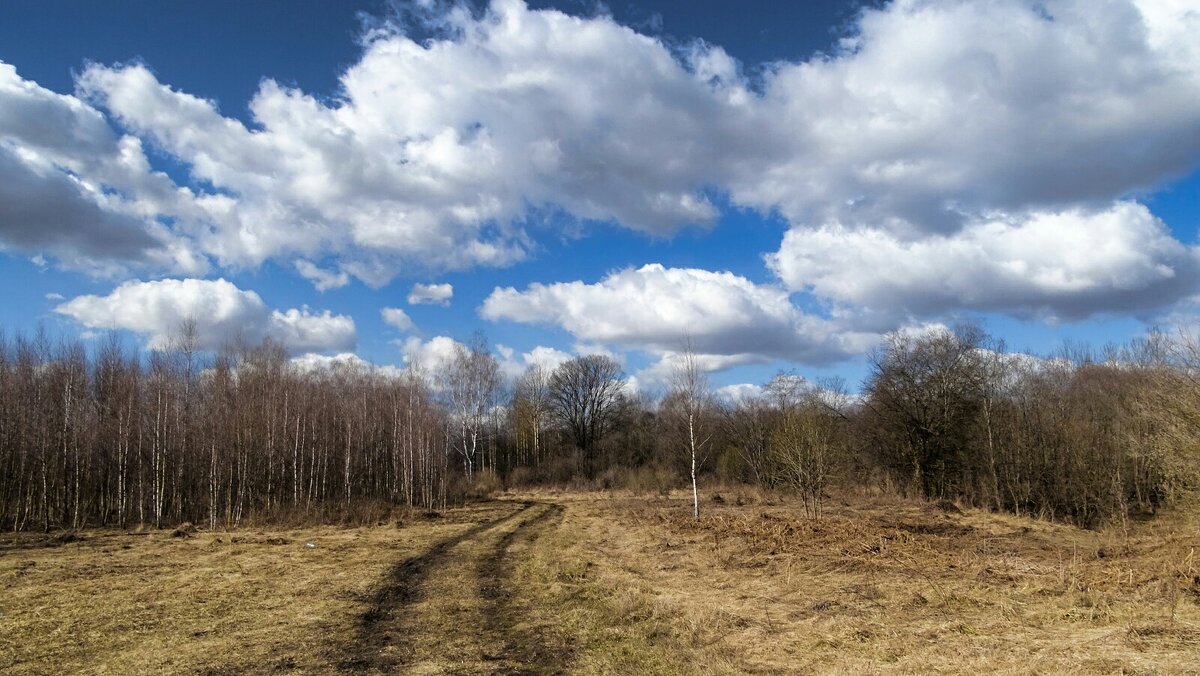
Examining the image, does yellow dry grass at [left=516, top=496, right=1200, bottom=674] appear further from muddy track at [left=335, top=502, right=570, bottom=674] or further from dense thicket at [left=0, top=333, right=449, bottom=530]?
dense thicket at [left=0, top=333, right=449, bottom=530]

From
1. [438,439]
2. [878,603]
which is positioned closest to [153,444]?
[438,439]

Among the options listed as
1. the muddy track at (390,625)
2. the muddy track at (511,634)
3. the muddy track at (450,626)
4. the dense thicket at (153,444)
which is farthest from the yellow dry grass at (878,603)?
the dense thicket at (153,444)

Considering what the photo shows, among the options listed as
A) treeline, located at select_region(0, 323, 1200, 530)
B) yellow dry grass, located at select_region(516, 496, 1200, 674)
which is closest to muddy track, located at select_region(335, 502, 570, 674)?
yellow dry grass, located at select_region(516, 496, 1200, 674)

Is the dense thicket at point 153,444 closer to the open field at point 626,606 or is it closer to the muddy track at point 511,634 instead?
the open field at point 626,606

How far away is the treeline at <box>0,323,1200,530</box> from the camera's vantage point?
1113 inches

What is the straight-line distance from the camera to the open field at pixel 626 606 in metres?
8.28

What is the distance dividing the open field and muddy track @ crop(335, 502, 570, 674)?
0.18 feet

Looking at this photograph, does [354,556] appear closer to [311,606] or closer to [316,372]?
[311,606]

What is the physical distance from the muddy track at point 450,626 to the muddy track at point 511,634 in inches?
0.5

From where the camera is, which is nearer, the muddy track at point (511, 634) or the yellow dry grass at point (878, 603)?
the yellow dry grass at point (878, 603)

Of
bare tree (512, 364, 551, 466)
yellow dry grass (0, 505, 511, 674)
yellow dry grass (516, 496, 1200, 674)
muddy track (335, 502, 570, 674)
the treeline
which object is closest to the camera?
yellow dry grass (516, 496, 1200, 674)

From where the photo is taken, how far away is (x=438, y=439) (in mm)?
46031

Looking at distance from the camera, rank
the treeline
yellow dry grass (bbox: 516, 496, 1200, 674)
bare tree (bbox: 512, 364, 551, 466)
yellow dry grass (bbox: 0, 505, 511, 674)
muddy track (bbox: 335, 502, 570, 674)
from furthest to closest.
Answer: bare tree (bbox: 512, 364, 551, 466) → the treeline → yellow dry grass (bbox: 0, 505, 511, 674) → muddy track (bbox: 335, 502, 570, 674) → yellow dry grass (bbox: 516, 496, 1200, 674)

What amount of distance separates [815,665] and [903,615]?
262 cm
